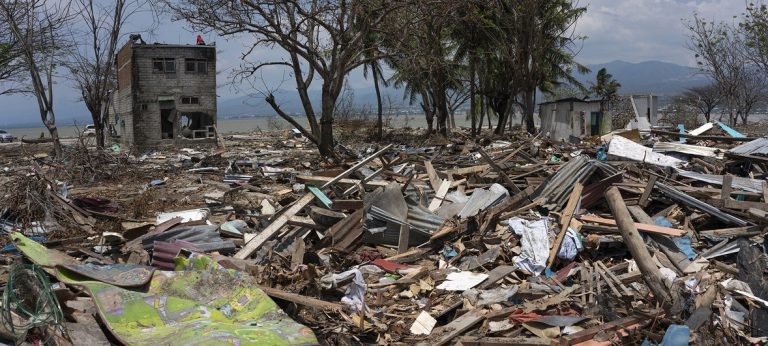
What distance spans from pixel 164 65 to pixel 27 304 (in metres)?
28.7

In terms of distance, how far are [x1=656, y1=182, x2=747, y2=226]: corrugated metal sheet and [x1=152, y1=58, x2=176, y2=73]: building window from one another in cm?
2779

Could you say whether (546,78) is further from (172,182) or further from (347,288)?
(347,288)

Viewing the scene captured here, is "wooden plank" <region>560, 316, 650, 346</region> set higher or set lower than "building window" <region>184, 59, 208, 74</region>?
lower

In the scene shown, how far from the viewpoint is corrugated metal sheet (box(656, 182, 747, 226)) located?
6762 millimetres

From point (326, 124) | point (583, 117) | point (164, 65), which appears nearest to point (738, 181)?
point (326, 124)

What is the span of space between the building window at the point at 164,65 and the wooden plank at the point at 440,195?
25272mm

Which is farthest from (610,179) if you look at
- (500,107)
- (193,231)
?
(500,107)

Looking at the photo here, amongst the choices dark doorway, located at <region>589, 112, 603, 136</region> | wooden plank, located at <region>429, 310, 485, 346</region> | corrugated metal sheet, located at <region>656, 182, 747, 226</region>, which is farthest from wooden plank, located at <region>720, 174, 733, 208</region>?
dark doorway, located at <region>589, 112, 603, 136</region>

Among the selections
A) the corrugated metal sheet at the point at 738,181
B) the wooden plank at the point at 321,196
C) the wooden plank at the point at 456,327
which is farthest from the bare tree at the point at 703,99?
the wooden plank at the point at 456,327

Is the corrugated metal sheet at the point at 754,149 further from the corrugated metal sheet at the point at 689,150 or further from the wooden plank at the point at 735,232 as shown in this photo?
the wooden plank at the point at 735,232

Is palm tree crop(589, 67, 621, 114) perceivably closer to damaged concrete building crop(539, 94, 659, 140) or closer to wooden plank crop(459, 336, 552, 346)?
damaged concrete building crop(539, 94, 659, 140)

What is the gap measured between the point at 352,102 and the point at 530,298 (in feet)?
101

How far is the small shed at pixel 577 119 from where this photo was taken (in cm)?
2147

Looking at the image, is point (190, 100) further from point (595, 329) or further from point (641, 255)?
point (595, 329)
